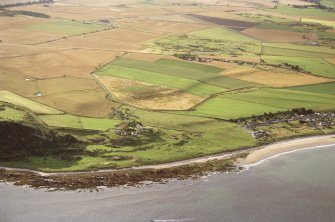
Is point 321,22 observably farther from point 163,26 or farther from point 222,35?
point 163,26

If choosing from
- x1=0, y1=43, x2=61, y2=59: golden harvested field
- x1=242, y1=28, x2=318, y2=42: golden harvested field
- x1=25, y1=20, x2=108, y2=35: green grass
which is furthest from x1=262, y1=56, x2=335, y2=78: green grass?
x1=25, y1=20, x2=108, y2=35: green grass

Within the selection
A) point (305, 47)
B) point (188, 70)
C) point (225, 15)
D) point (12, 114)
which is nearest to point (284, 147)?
point (12, 114)

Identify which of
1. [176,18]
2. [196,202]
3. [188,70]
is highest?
[176,18]

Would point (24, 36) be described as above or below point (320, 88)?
above

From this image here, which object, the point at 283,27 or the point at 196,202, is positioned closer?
the point at 196,202

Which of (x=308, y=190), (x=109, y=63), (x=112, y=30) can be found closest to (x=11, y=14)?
(x=112, y=30)

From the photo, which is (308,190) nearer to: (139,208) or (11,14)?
(139,208)

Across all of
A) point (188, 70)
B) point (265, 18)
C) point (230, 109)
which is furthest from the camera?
point (265, 18)
